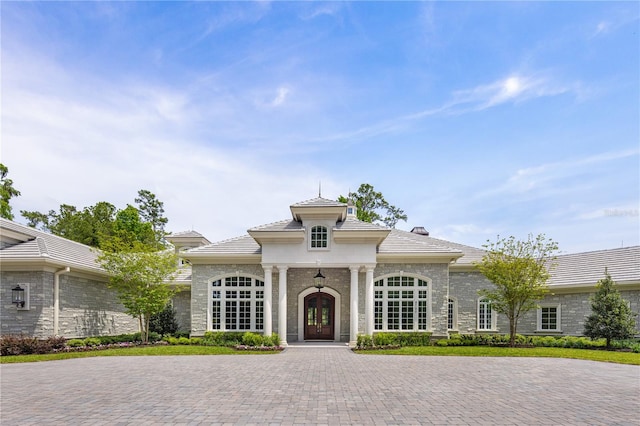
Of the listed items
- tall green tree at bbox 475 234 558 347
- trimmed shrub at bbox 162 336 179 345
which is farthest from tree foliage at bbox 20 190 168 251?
tall green tree at bbox 475 234 558 347

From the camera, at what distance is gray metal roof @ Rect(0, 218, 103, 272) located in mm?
16812

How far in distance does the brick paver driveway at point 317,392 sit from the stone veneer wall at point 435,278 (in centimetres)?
572

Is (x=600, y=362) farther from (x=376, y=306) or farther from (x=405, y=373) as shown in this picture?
(x=376, y=306)

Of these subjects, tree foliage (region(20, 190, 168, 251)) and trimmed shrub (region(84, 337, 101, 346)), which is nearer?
trimmed shrub (region(84, 337, 101, 346))

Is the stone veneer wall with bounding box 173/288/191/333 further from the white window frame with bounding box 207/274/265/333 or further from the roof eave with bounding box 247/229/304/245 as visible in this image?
the roof eave with bounding box 247/229/304/245

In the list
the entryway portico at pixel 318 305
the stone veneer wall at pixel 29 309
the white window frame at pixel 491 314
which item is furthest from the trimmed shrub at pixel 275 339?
the white window frame at pixel 491 314

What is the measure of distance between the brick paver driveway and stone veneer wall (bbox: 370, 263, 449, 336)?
18.8ft

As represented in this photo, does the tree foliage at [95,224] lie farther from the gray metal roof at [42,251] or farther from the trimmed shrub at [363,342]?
the trimmed shrub at [363,342]

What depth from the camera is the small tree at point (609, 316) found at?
708 inches

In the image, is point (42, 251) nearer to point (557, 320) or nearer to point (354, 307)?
point (354, 307)

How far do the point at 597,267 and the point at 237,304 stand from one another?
55.6 feet

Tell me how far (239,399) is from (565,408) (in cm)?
577

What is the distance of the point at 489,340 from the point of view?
1978 centimetres

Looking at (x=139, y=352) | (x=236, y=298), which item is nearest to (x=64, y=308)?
(x=139, y=352)
